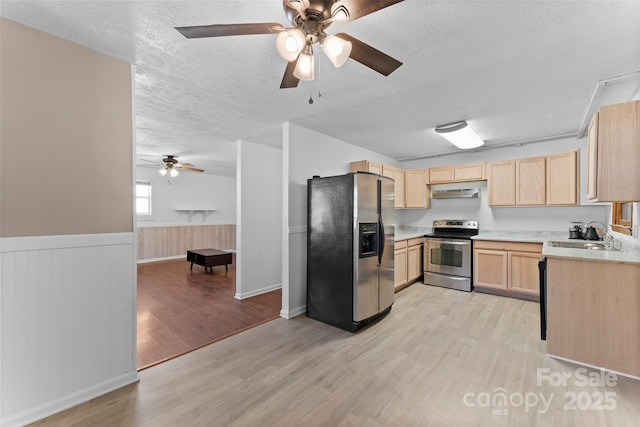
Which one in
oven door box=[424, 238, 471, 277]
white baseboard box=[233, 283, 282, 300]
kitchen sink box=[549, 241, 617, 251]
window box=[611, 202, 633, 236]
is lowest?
white baseboard box=[233, 283, 282, 300]

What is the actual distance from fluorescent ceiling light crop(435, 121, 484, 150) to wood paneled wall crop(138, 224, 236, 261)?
23.5 ft

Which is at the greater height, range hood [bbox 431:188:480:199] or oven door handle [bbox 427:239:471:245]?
range hood [bbox 431:188:480:199]

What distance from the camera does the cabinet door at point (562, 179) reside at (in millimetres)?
3803

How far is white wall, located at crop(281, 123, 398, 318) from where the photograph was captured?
339 cm

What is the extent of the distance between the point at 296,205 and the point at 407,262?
2.25m

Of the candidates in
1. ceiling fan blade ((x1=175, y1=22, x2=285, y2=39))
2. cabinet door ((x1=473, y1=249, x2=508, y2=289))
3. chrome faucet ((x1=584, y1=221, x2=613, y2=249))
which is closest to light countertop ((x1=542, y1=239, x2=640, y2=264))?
chrome faucet ((x1=584, y1=221, x2=613, y2=249))

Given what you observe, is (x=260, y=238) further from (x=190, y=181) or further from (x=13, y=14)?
(x=190, y=181)

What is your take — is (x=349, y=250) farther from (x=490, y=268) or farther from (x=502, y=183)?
(x=502, y=183)

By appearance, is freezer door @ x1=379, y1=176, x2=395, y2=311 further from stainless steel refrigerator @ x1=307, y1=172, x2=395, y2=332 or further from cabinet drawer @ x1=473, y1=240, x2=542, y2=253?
cabinet drawer @ x1=473, y1=240, x2=542, y2=253

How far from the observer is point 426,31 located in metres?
1.71

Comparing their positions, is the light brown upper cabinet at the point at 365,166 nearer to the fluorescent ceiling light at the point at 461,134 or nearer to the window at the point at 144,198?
the fluorescent ceiling light at the point at 461,134

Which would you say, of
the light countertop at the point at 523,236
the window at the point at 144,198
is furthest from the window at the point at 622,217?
the window at the point at 144,198

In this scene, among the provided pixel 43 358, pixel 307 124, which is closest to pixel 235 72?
pixel 307 124

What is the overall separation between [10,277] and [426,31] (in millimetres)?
3023
